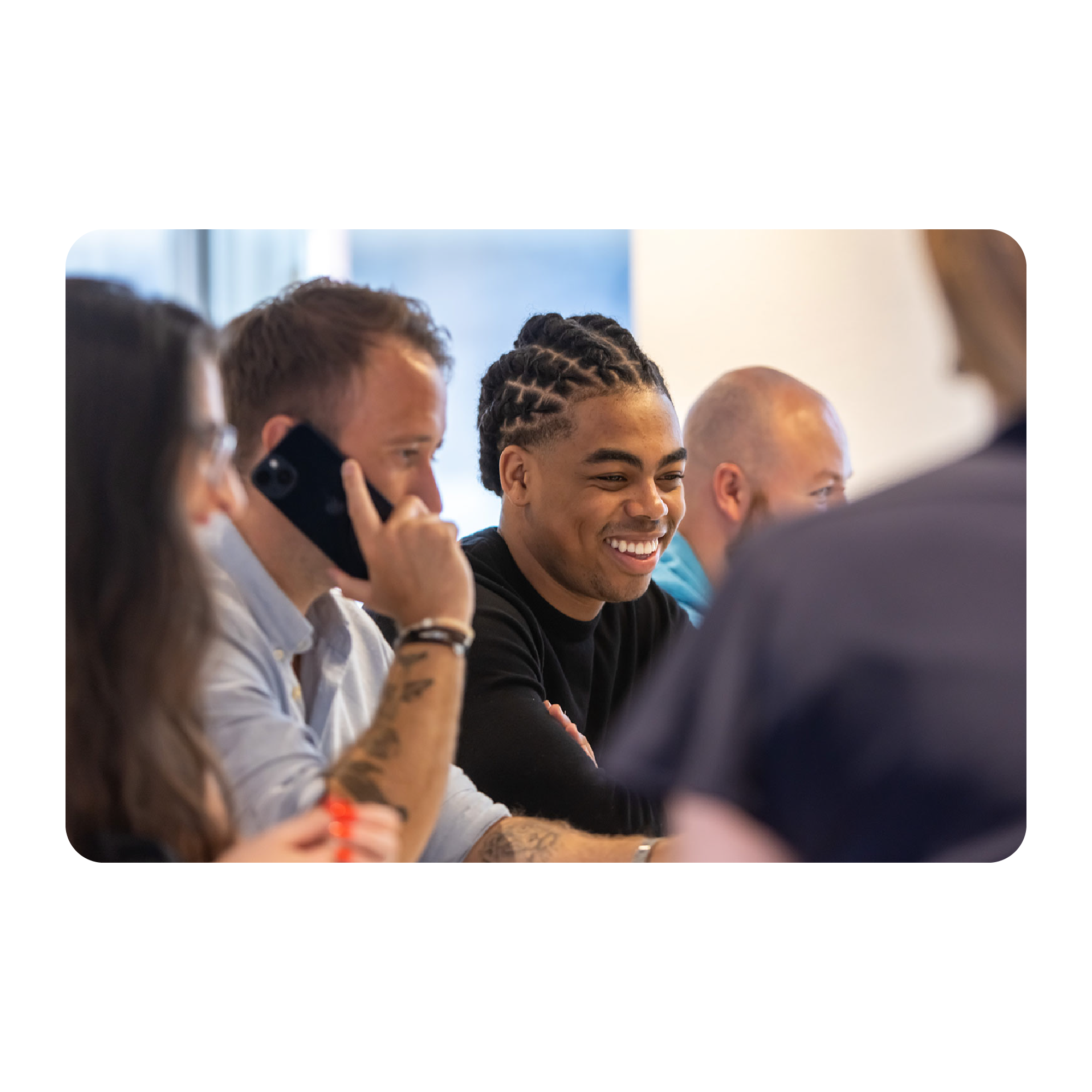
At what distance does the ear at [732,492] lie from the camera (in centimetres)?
199

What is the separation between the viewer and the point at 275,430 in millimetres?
1922

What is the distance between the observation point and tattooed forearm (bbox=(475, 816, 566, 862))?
6.35 ft

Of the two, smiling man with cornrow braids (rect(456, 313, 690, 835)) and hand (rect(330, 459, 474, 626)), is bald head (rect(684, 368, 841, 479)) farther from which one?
hand (rect(330, 459, 474, 626))

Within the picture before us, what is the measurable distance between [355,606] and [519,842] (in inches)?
18.1

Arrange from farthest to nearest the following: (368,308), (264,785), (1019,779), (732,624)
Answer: (368,308), (264,785), (1019,779), (732,624)

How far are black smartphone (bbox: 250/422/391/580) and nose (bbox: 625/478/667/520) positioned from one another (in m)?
0.41

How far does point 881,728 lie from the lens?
1332mm

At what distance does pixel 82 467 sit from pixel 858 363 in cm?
124

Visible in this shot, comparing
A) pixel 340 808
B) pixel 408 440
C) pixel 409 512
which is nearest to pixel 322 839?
pixel 340 808

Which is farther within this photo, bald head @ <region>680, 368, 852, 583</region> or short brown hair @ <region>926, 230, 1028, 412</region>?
bald head @ <region>680, 368, 852, 583</region>

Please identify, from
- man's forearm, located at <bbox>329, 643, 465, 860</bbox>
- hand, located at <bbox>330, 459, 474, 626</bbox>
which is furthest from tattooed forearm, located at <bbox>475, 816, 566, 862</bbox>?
hand, located at <bbox>330, 459, 474, 626</bbox>

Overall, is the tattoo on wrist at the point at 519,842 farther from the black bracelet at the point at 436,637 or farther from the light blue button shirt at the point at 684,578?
the light blue button shirt at the point at 684,578

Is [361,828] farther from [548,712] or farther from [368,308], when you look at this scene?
[368,308]

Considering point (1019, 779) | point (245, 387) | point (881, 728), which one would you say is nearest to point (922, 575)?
point (881, 728)
